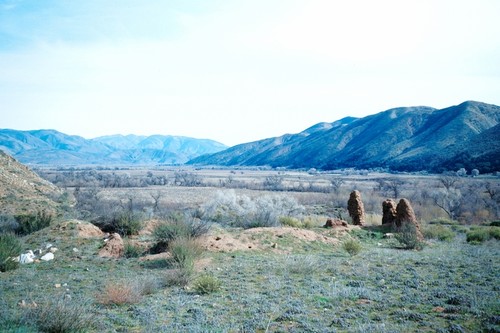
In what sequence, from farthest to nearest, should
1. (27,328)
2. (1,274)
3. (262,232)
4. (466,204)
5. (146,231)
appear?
(466,204) → (146,231) → (262,232) → (1,274) → (27,328)

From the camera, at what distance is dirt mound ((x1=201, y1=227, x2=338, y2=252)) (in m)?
15.1

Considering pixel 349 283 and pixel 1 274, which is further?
pixel 1 274

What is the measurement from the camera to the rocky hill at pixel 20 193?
26517 mm

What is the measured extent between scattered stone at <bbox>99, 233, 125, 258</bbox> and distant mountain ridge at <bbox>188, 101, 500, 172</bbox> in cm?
7721

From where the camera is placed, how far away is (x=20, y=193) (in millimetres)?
31609

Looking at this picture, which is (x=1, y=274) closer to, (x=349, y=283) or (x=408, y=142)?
(x=349, y=283)

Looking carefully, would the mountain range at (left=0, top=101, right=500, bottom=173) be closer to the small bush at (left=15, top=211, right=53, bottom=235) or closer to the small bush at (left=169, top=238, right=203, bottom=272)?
the small bush at (left=15, top=211, right=53, bottom=235)

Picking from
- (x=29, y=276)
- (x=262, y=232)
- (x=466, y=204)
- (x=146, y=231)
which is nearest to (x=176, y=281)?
(x=29, y=276)

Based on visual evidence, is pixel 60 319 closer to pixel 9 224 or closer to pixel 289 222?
pixel 9 224

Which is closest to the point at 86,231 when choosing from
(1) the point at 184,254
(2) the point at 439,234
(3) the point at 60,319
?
(1) the point at 184,254

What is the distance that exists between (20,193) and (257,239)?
24.2m

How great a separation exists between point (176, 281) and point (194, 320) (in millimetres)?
3097

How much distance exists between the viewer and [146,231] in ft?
62.0

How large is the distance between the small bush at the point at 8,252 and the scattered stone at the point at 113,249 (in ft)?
8.68
